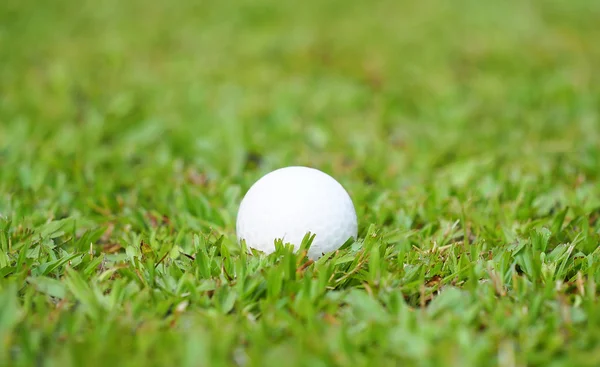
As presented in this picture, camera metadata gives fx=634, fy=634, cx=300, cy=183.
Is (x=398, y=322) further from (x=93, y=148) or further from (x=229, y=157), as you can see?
(x=93, y=148)

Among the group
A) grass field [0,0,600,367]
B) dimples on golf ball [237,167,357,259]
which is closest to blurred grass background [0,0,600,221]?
grass field [0,0,600,367]

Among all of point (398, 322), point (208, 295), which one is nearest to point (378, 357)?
point (398, 322)

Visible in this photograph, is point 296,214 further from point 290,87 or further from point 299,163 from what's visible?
point 290,87

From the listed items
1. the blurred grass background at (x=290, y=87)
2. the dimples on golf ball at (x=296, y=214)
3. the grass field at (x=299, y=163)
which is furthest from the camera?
the blurred grass background at (x=290, y=87)

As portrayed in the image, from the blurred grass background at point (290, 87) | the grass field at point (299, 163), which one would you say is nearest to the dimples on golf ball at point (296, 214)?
the grass field at point (299, 163)

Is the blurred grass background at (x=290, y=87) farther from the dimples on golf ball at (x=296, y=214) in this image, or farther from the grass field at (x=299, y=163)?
the dimples on golf ball at (x=296, y=214)

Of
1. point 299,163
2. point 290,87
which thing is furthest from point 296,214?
point 290,87
